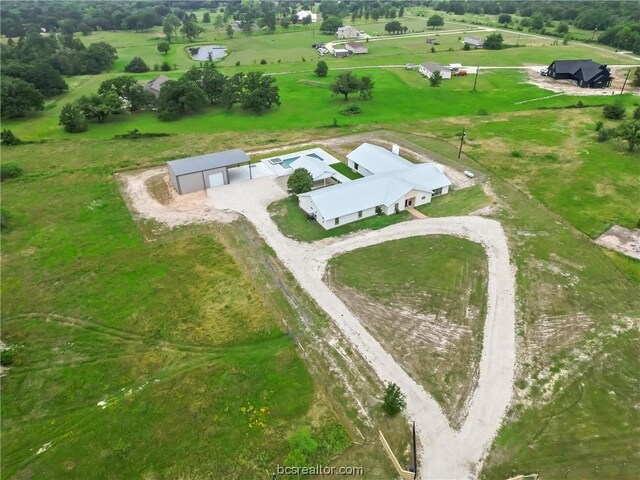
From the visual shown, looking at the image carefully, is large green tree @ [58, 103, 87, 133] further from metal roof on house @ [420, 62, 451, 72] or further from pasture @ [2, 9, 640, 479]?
metal roof on house @ [420, 62, 451, 72]

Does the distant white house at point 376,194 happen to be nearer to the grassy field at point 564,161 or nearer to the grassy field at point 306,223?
the grassy field at point 306,223

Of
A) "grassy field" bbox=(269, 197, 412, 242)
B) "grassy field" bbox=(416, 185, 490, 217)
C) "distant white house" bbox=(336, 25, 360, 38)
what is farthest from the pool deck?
"distant white house" bbox=(336, 25, 360, 38)

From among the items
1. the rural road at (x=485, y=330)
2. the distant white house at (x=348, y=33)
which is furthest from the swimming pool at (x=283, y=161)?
the distant white house at (x=348, y=33)

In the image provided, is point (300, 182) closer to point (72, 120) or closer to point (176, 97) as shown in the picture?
point (176, 97)

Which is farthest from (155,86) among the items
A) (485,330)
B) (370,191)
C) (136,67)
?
(485,330)

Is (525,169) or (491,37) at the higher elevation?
(491,37)

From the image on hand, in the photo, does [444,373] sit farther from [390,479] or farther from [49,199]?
[49,199]

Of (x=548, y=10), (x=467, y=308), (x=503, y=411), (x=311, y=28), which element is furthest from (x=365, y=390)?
(x=548, y=10)
